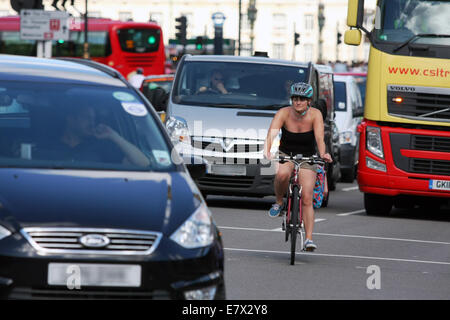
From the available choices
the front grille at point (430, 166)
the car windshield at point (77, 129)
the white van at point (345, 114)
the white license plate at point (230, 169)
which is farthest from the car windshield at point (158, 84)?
the car windshield at point (77, 129)

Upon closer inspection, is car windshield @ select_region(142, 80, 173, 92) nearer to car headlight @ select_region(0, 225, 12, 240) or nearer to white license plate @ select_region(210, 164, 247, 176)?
white license plate @ select_region(210, 164, 247, 176)

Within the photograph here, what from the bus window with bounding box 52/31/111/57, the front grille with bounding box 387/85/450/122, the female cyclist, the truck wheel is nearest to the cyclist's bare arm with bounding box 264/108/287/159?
the female cyclist

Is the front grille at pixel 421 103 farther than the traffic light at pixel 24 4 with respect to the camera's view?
No

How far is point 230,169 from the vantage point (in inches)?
674

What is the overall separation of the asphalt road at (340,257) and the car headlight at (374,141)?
37.1 inches

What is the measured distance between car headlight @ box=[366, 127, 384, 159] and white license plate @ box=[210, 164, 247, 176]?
1.84 m

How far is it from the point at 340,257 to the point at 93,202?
19.2 ft

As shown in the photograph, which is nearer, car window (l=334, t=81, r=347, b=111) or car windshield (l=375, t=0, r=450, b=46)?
car windshield (l=375, t=0, r=450, b=46)

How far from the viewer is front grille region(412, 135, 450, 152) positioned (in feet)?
56.6

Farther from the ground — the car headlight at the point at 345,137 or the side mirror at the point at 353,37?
the side mirror at the point at 353,37

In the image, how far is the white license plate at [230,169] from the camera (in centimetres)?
1711

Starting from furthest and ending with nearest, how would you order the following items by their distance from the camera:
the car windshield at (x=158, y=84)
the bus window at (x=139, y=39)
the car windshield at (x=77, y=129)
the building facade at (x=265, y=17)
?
1. the building facade at (x=265, y=17)
2. the bus window at (x=139, y=39)
3. the car windshield at (x=158, y=84)
4. the car windshield at (x=77, y=129)

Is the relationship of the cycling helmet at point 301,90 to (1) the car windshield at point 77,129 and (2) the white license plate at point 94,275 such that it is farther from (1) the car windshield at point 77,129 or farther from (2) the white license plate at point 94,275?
(2) the white license plate at point 94,275

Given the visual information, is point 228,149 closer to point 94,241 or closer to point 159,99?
Result: point 159,99
